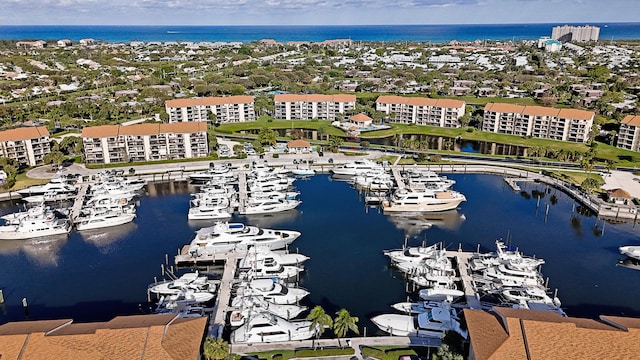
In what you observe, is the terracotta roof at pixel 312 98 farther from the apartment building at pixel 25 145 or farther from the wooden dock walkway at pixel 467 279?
the wooden dock walkway at pixel 467 279

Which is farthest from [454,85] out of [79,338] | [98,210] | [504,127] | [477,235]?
[79,338]

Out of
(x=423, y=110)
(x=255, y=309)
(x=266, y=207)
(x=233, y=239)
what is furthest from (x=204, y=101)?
(x=255, y=309)

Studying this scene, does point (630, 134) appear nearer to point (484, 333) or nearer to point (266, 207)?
point (266, 207)

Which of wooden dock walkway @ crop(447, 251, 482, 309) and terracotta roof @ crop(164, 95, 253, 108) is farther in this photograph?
terracotta roof @ crop(164, 95, 253, 108)

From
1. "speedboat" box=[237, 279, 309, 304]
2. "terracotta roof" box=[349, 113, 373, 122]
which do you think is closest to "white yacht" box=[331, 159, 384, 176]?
"terracotta roof" box=[349, 113, 373, 122]

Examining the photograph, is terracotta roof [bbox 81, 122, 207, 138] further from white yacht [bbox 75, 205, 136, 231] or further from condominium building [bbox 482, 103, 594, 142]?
condominium building [bbox 482, 103, 594, 142]

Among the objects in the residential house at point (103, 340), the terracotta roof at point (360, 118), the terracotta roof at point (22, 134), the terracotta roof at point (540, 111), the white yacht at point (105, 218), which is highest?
the terracotta roof at point (540, 111)

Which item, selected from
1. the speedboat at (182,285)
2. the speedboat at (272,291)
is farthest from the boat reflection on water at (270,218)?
the speedboat at (272,291)
